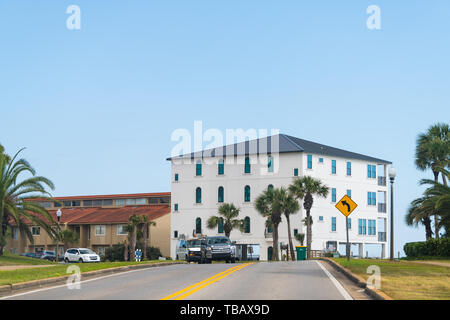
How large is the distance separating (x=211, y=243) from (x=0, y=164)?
1498cm

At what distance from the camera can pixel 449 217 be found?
150 ft

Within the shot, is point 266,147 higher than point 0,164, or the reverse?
point 266,147

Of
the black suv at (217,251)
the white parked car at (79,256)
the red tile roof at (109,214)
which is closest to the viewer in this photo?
the black suv at (217,251)

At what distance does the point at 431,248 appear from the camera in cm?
4581

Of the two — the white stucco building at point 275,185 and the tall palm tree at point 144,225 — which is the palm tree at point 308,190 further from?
the tall palm tree at point 144,225

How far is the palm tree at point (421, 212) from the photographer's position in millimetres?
49688

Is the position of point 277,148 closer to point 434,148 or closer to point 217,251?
point 434,148

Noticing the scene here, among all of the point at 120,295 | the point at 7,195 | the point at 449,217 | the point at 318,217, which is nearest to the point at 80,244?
the point at 318,217

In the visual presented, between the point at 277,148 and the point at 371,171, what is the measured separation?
13994mm

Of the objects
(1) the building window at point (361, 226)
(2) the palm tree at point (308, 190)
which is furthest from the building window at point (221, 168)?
(1) the building window at point (361, 226)

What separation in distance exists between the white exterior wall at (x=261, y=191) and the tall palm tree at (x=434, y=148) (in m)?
15.5
